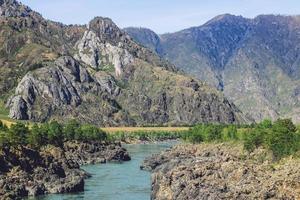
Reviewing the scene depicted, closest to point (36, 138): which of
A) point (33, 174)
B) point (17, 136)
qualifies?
point (17, 136)

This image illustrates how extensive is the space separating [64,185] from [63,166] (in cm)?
1907

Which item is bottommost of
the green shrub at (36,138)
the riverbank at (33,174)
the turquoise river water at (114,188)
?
the turquoise river water at (114,188)

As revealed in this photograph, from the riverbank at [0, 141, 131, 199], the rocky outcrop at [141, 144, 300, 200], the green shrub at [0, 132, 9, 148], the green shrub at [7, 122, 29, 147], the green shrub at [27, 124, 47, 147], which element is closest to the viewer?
the rocky outcrop at [141, 144, 300, 200]

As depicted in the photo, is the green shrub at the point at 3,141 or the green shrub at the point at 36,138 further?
the green shrub at the point at 36,138

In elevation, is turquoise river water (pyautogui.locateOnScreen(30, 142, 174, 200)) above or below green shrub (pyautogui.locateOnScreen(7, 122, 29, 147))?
below


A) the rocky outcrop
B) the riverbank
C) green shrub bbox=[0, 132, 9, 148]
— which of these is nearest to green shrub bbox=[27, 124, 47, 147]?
the riverbank

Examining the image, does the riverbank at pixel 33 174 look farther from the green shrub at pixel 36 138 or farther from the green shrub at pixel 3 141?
the green shrub at pixel 36 138

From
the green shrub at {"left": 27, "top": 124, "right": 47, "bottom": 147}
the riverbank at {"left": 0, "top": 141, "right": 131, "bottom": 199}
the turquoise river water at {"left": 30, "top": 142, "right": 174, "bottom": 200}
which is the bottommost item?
the turquoise river water at {"left": 30, "top": 142, "right": 174, "bottom": 200}

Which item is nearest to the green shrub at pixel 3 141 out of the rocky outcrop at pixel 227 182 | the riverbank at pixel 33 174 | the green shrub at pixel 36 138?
the riverbank at pixel 33 174

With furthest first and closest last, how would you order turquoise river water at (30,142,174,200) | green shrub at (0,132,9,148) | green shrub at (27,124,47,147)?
green shrub at (27,124,47,147) → green shrub at (0,132,9,148) → turquoise river water at (30,142,174,200)

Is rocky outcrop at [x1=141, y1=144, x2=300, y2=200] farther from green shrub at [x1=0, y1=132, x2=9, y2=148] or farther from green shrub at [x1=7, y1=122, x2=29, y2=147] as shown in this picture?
green shrub at [x1=7, y1=122, x2=29, y2=147]

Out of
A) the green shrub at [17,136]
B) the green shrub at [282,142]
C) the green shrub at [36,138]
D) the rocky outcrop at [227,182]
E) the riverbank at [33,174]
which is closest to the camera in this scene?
the rocky outcrop at [227,182]

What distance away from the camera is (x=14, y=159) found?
511ft

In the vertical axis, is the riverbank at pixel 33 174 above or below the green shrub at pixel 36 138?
below
